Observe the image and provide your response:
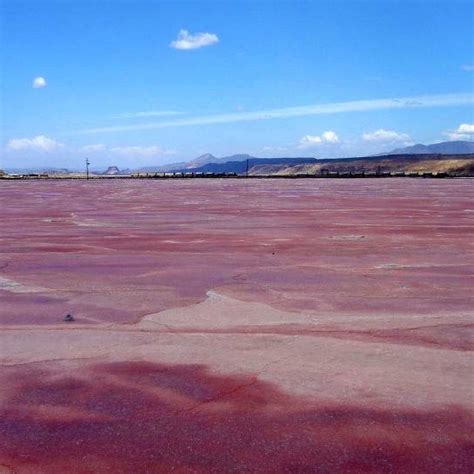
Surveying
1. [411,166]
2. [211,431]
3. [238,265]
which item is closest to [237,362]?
[211,431]

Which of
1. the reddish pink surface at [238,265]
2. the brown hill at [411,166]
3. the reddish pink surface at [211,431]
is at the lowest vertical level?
the reddish pink surface at [211,431]

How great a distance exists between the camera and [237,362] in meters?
6.53

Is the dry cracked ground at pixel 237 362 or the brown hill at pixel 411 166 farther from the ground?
the brown hill at pixel 411 166

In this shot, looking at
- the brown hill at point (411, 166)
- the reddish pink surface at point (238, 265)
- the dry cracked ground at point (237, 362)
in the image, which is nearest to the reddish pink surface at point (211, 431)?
the dry cracked ground at point (237, 362)

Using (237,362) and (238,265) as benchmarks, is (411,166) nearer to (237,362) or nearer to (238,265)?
(238,265)

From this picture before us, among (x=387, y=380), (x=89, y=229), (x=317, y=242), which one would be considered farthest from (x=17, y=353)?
(x=89, y=229)

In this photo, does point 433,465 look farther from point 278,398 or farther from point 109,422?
point 109,422

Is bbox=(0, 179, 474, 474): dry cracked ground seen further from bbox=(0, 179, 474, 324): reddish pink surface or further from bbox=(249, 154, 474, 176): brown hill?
bbox=(249, 154, 474, 176): brown hill

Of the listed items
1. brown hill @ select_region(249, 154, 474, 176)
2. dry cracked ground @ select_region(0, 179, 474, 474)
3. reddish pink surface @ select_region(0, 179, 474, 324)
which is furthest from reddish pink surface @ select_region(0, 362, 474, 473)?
brown hill @ select_region(249, 154, 474, 176)

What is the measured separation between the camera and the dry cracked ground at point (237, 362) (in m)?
4.63

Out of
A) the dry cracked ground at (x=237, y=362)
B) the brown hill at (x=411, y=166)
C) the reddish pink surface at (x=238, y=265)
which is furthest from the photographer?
the brown hill at (x=411, y=166)

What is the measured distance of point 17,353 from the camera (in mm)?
6914

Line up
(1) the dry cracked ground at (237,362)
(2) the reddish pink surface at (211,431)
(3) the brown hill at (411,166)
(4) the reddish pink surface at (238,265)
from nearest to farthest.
Result: (2) the reddish pink surface at (211,431)
(1) the dry cracked ground at (237,362)
(4) the reddish pink surface at (238,265)
(3) the brown hill at (411,166)

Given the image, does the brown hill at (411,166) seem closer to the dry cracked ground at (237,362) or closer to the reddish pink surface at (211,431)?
the dry cracked ground at (237,362)
